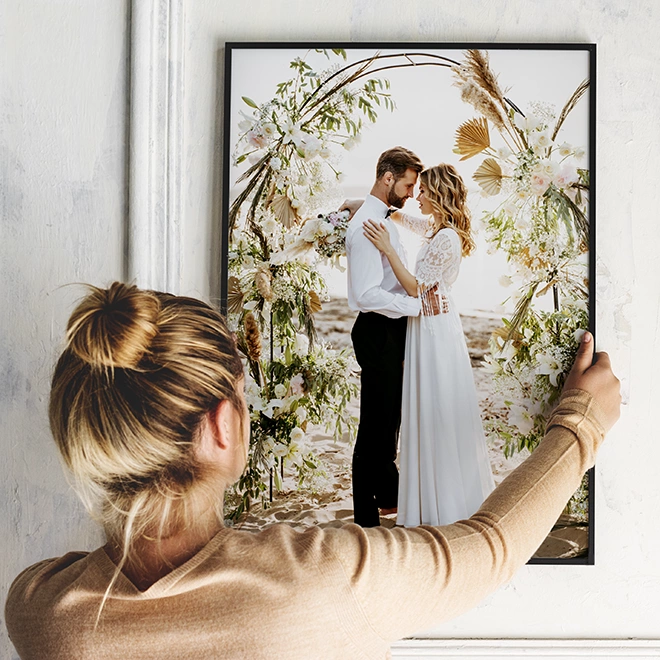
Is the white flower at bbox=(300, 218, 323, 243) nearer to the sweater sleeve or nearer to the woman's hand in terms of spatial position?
the woman's hand

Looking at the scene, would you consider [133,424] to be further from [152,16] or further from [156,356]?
[152,16]

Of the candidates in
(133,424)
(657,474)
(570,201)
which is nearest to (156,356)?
(133,424)

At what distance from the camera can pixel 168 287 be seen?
1.06m

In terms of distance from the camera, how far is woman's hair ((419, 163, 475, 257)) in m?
1.04

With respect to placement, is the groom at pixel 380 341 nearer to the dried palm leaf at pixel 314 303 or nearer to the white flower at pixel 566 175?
the dried palm leaf at pixel 314 303

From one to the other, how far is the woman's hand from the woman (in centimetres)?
41

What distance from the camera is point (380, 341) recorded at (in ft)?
3.42

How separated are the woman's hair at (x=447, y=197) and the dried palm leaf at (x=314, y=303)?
0.23 meters

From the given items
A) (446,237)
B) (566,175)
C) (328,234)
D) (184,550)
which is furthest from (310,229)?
(184,550)

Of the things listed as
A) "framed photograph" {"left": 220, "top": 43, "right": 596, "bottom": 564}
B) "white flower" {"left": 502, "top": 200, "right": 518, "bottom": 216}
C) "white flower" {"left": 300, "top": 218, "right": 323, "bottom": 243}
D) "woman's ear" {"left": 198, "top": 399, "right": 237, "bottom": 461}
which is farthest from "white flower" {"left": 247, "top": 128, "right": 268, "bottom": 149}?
"woman's ear" {"left": 198, "top": 399, "right": 237, "bottom": 461}

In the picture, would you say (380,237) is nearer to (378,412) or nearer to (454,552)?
(378,412)

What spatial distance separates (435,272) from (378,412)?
10.2 inches

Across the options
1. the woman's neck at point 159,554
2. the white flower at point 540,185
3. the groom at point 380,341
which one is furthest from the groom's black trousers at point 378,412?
the woman's neck at point 159,554

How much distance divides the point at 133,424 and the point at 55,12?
83cm
